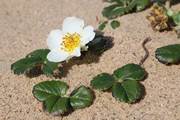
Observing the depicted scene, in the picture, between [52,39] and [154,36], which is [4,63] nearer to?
[52,39]

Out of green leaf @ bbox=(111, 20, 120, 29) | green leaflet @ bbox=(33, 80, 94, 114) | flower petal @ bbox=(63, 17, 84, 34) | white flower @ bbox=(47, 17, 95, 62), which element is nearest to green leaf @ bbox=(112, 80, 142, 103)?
green leaflet @ bbox=(33, 80, 94, 114)

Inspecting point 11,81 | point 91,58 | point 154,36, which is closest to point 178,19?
point 154,36

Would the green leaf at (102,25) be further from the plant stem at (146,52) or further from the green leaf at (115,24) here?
the plant stem at (146,52)

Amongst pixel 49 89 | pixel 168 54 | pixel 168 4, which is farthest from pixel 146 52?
pixel 49 89

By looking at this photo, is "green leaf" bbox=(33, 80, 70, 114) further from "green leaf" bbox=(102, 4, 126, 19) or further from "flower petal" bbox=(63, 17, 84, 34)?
"green leaf" bbox=(102, 4, 126, 19)

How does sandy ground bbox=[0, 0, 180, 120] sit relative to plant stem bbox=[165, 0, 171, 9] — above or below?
below

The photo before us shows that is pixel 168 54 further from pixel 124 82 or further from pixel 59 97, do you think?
pixel 59 97
